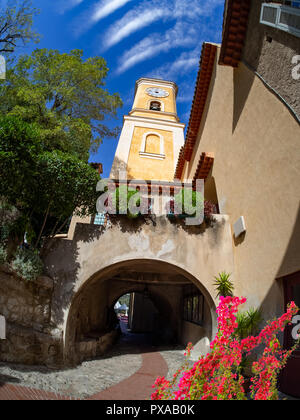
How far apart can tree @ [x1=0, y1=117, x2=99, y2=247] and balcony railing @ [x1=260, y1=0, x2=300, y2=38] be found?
6158 mm

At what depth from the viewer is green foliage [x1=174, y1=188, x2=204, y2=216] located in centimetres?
923

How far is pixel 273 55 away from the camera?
21.2ft

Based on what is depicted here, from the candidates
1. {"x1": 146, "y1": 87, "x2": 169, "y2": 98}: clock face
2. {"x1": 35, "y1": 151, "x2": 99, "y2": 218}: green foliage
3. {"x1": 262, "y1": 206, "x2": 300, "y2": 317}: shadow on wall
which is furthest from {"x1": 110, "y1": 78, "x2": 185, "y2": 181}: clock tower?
{"x1": 262, "y1": 206, "x2": 300, "y2": 317}: shadow on wall

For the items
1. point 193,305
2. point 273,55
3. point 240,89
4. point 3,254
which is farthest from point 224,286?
point 3,254

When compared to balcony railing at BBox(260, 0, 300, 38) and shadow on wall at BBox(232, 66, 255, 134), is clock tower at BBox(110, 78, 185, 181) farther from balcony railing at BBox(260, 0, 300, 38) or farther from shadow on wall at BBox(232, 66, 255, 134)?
balcony railing at BBox(260, 0, 300, 38)

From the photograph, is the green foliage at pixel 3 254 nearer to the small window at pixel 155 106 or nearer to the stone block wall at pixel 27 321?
the stone block wall at pixel 27 321

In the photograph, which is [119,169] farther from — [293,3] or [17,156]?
[293,3]

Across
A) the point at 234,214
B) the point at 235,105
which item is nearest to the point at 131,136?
the point at 235,105

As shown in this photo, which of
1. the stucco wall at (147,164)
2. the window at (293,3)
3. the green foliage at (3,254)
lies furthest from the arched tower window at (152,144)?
the window at (293,3)

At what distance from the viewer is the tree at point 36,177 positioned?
24.3ft

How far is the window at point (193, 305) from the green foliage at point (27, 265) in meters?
6.89

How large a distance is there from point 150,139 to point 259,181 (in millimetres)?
13700
